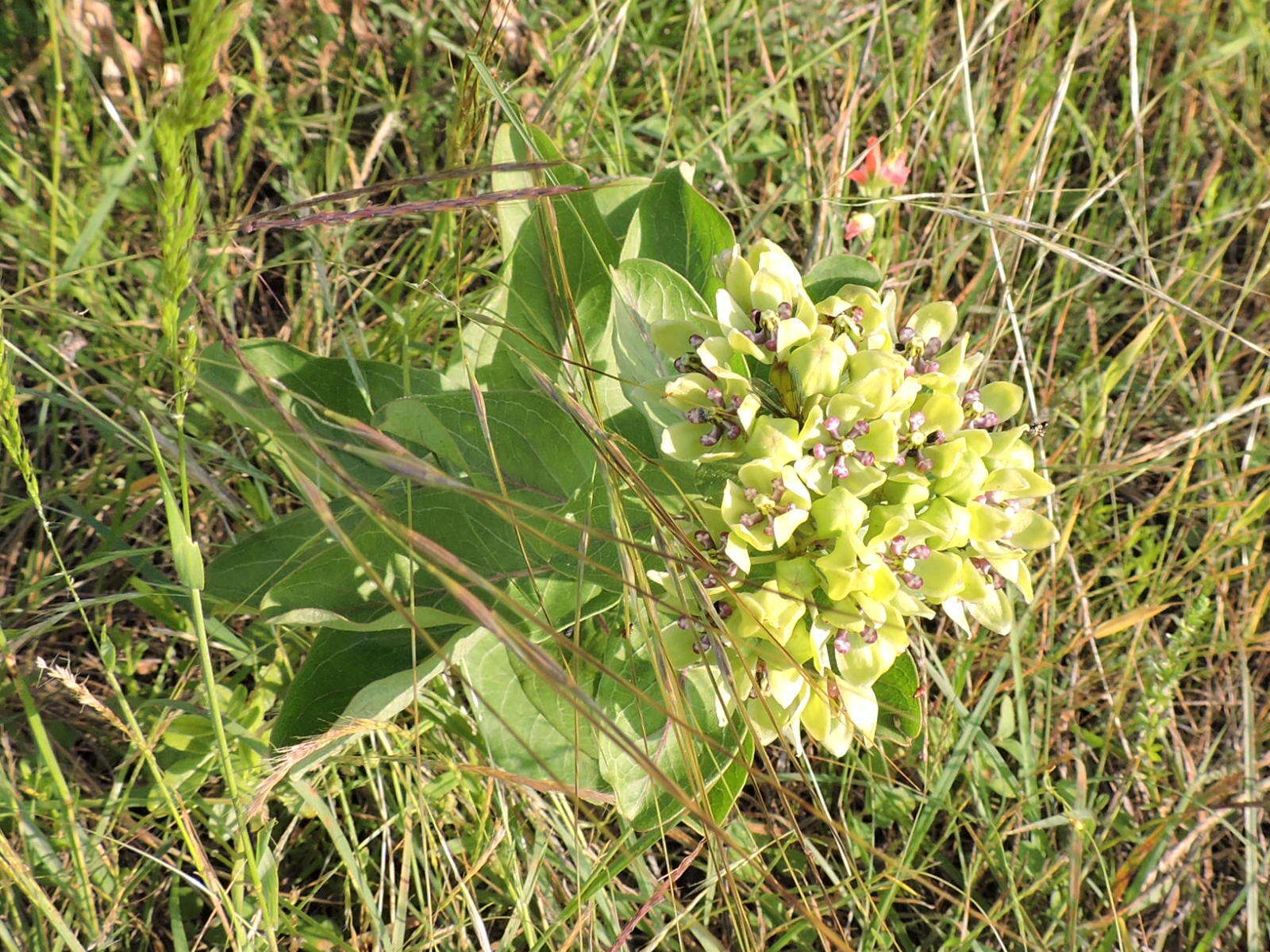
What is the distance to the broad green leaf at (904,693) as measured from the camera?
203 centimetres

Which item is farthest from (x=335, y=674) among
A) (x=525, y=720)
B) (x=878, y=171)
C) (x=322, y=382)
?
(x=878, y=171)

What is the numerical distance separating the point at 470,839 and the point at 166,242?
60.3 inches

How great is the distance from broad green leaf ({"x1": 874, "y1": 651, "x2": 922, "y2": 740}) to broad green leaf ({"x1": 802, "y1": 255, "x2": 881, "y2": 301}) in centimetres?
71

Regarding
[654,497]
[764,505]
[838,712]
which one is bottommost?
[838,712]

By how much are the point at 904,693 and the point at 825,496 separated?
54 centimetres

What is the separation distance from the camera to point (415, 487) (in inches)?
80.0

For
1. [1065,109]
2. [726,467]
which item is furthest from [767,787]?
[1065,109]

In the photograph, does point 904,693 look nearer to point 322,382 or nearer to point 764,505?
point 764,505

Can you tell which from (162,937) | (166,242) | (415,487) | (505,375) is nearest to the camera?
(166,242)

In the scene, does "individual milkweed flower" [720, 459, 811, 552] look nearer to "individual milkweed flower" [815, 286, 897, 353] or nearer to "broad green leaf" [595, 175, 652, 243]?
"individual milkweed flower" [815, 286, 897, 353]

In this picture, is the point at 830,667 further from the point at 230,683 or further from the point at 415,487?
the point at 230,683

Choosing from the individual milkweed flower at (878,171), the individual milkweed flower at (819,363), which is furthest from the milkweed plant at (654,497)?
the individual milkweed flower at (878,171)

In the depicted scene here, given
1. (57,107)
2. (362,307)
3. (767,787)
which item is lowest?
(767,787)

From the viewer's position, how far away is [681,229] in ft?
7.18
